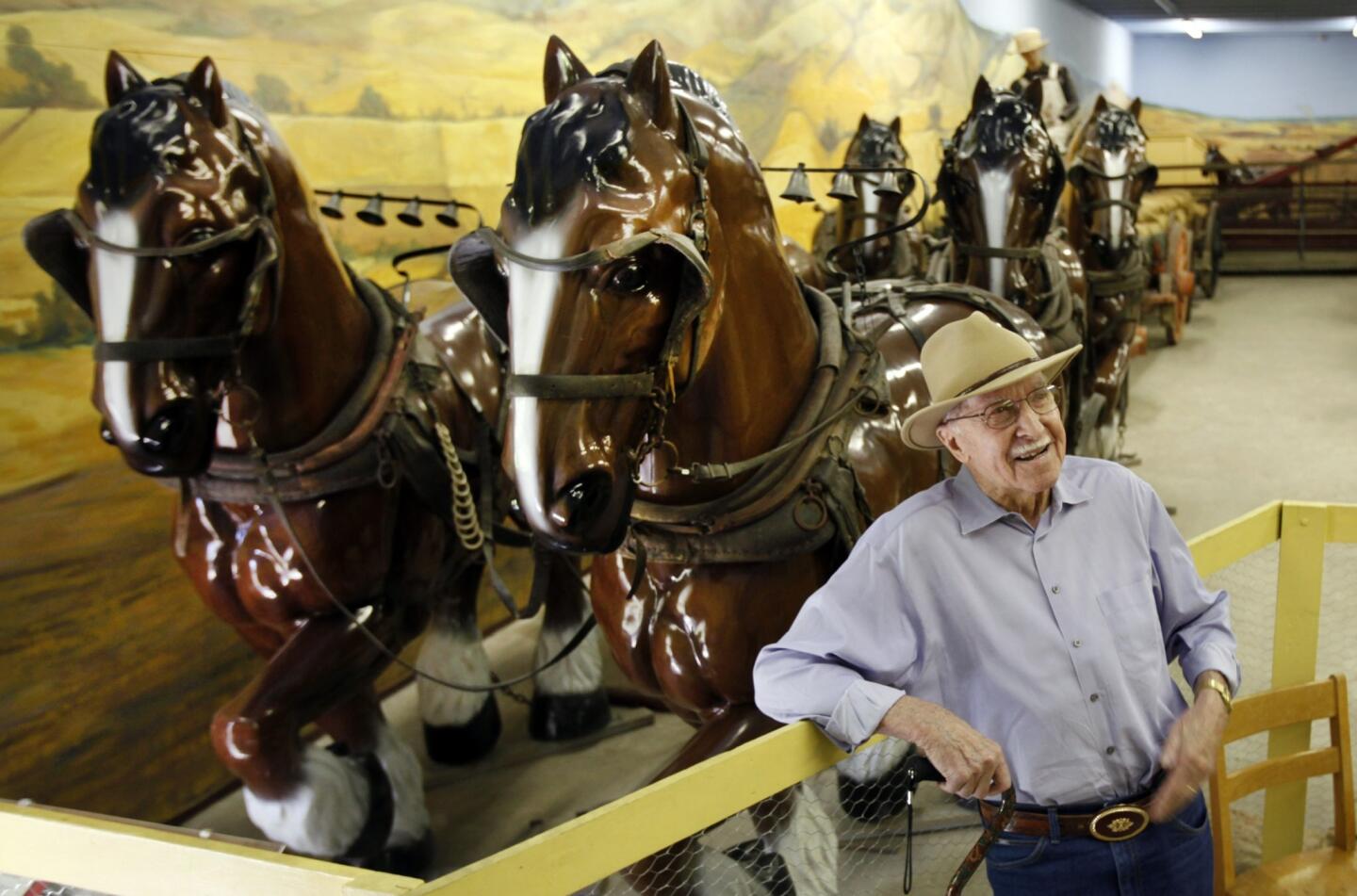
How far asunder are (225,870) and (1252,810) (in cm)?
286

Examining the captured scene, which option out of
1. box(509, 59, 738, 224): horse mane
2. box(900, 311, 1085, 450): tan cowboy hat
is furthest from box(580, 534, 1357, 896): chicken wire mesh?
box(509, 59, 738, 224): horse mane

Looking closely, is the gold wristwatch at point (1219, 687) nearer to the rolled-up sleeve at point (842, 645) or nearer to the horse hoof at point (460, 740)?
the rolled-up sleeve at point (842, 645)

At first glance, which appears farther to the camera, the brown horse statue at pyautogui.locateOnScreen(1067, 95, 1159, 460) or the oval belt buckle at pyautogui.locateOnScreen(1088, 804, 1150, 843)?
the brown horse statue at pyautogui.locateOnScreen(1067, 95, 1159, 460)

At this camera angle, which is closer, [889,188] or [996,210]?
[889,188]

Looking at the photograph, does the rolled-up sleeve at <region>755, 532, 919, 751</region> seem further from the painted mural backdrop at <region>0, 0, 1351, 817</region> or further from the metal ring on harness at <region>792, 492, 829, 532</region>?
the painted mural backdrop at <region>0, 0, 1351, 817</region>

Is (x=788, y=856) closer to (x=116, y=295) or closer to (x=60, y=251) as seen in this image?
(x=116, y=295)

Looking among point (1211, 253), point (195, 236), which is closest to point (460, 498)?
point (195, 236)

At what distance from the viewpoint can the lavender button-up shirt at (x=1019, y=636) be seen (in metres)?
1.65

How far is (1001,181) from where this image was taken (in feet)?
14.0

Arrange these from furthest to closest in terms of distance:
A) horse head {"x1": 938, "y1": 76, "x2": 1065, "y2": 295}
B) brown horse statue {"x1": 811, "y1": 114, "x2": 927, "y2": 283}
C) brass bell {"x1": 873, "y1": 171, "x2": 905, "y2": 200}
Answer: brown horse statue {"x1": 811, "y1": 114, "x2": 927, "y2": 283}, horse head {"x1": 938, "y1": 76, "x2": 1065, "y2": 295}, brass bell {"x1": 873, "y1": 171, "x2": 905, "y2": 200}

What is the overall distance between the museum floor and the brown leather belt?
26 cm

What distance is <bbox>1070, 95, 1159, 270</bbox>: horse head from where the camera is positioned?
6.23 metres

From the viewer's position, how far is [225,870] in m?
1.36

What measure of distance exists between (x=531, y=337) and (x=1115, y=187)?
5.44 m
